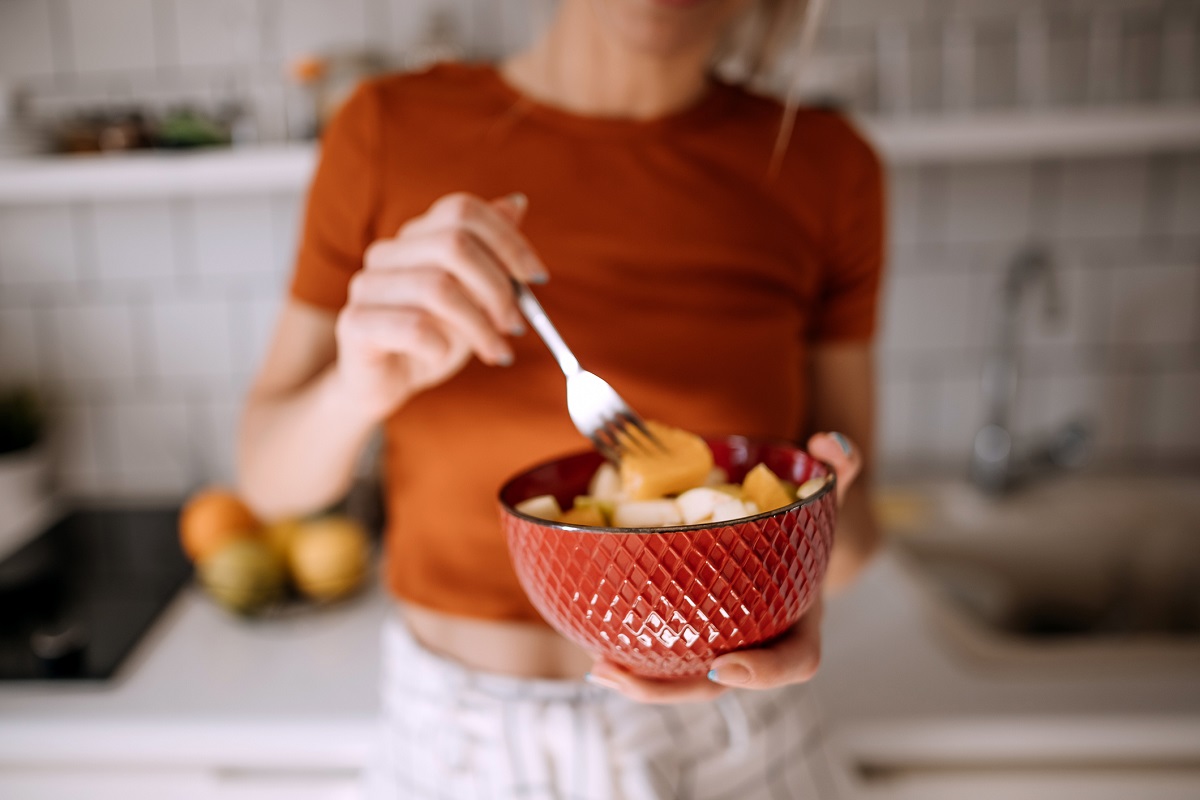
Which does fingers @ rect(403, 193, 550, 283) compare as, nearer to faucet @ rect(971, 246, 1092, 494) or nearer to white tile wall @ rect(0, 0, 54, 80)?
faucet @ rect(971, 246, 1092, 494)

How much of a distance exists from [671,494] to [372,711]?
62 cm

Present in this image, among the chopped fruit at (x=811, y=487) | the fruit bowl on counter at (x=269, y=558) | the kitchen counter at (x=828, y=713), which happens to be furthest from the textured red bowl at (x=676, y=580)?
the fruit bowl on counter at (x=269, y=558)

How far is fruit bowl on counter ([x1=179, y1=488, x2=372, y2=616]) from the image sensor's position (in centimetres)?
106

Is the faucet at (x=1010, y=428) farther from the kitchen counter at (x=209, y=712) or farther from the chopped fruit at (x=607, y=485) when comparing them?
the chopped fruit at (x=607, y=485)

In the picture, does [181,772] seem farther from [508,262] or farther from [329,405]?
[508,262]

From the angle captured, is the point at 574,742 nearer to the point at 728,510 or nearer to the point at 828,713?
the point at 728,510

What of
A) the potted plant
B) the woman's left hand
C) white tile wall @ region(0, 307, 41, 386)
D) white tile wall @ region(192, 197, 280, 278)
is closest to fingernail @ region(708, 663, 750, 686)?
the woman's left hand

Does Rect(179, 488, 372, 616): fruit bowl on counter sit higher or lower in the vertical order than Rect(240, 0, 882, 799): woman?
lower

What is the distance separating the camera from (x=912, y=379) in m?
1.47

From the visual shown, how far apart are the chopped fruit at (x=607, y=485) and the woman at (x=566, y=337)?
0.51 ft

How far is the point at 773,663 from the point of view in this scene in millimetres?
399

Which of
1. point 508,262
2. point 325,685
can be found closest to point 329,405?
point 508,262

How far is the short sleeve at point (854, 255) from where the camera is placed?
0.70 metres

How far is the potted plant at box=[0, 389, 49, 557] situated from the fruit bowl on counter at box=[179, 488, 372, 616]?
43 cm
